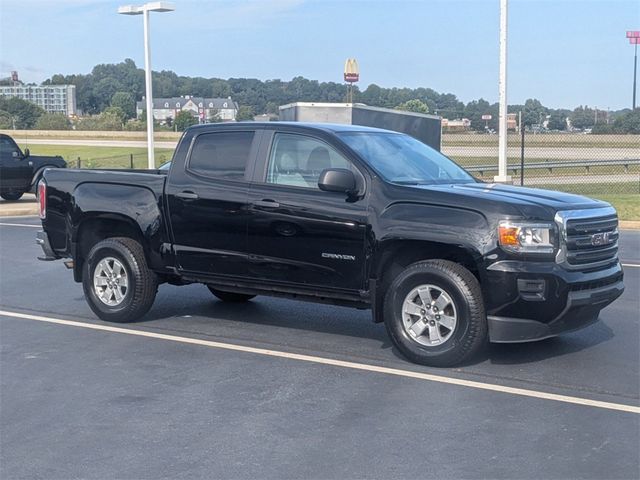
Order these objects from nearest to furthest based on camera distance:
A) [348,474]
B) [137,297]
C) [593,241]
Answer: [348,474] < [593,241] < [137,297]

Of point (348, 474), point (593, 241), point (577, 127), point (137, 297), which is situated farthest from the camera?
point (577, 127)

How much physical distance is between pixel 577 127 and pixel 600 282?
179 ft

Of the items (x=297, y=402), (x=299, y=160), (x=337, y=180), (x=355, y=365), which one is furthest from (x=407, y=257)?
(x=297, y=402)

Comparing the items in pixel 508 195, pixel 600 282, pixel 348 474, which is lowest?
pixel 348 474

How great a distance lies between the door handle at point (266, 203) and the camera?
7578 millimetres

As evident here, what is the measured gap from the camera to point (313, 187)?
749 cm

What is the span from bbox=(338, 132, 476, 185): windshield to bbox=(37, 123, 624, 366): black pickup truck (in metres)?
0.02

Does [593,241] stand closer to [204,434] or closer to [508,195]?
[508,195]

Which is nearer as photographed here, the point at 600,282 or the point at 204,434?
the point at 204,434

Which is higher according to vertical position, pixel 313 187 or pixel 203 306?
pixel 313 187

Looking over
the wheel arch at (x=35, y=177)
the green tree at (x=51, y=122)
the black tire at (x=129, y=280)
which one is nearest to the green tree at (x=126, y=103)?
the green tree at (x=51, y=122)

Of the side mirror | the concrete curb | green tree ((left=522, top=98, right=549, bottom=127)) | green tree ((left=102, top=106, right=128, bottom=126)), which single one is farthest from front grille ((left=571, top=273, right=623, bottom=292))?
green tree ((left=102, top=106, right=128, bottom=126))

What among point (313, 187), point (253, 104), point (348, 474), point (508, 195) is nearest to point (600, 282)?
point (508, 195)

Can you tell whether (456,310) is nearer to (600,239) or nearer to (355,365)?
(355,365)
